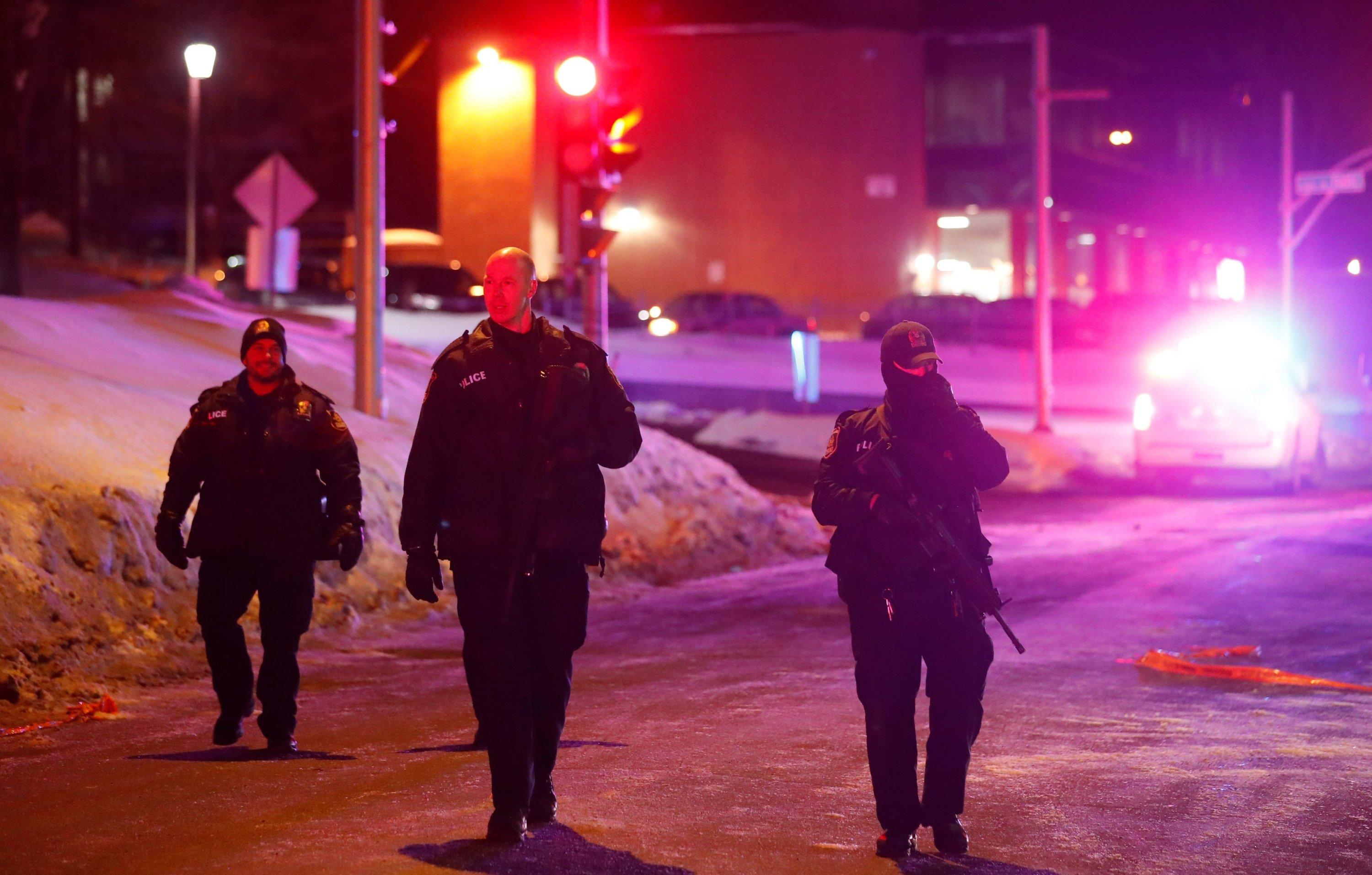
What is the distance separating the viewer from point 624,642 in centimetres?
1055

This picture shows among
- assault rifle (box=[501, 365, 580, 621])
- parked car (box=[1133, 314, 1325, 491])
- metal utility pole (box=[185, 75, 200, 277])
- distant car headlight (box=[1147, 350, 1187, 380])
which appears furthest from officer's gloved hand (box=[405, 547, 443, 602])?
metal utility pole (box=[185, 75, 200, 277])

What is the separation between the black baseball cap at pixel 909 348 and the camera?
222 inches

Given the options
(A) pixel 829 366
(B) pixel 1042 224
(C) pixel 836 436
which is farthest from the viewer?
(A) pixel 829 366

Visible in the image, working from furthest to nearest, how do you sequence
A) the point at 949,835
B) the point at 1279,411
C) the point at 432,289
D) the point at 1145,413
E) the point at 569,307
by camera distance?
the point at 432,289 < the point at 569,307 < the point at 1145,413 < the point at 1279,411 < the point at 949,835

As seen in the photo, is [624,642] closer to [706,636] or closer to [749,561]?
[706,636]

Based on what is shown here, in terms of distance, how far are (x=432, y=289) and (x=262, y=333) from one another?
34.2 m

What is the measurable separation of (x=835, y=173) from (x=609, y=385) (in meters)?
45.5

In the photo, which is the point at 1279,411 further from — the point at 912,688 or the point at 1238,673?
the point at 912,688

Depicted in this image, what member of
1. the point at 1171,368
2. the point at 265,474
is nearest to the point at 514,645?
the point at 265,474

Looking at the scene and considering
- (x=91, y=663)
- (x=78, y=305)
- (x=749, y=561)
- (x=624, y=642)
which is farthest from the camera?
(x=78, y=305)

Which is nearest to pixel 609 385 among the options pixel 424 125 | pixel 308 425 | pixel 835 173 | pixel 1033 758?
pixel 308 425

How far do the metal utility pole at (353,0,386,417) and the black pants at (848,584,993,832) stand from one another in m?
9.13

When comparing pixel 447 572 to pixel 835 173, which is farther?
pixel 835 173

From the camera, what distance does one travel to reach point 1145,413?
66.4 ft
